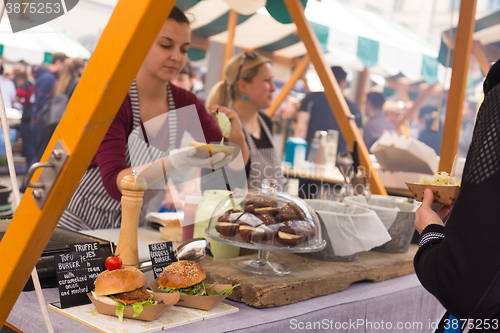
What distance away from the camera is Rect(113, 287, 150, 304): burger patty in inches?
38.3

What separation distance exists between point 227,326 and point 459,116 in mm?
1744

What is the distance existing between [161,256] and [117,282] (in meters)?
0.22

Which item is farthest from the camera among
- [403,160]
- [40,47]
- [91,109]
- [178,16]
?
[40,47]

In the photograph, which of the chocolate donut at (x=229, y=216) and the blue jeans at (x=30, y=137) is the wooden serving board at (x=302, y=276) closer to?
the chocolate donut at (x=229, y=216)

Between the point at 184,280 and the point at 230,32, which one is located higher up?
the point at 230,32

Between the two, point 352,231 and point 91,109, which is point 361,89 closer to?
point 352,231

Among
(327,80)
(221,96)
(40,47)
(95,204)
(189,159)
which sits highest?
(40,47)

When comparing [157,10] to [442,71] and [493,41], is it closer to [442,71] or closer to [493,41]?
[493,41]

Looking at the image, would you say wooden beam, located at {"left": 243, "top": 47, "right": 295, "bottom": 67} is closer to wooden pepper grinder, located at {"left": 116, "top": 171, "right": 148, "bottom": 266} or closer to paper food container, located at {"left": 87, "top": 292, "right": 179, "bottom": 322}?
wooden pepper grinder, located at {"left": 116, "top": 171, "right": 148, "bottom": 266}

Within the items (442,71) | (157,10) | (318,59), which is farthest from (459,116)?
(442,71)

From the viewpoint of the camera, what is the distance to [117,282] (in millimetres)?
967

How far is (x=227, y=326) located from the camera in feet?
3.29

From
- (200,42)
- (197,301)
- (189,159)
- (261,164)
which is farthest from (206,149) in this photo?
(200,42)

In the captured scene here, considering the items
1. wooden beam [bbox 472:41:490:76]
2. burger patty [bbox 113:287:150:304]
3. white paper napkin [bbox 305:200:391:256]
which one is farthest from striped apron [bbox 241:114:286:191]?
wooden beam [bbox 472:41:490:76]
